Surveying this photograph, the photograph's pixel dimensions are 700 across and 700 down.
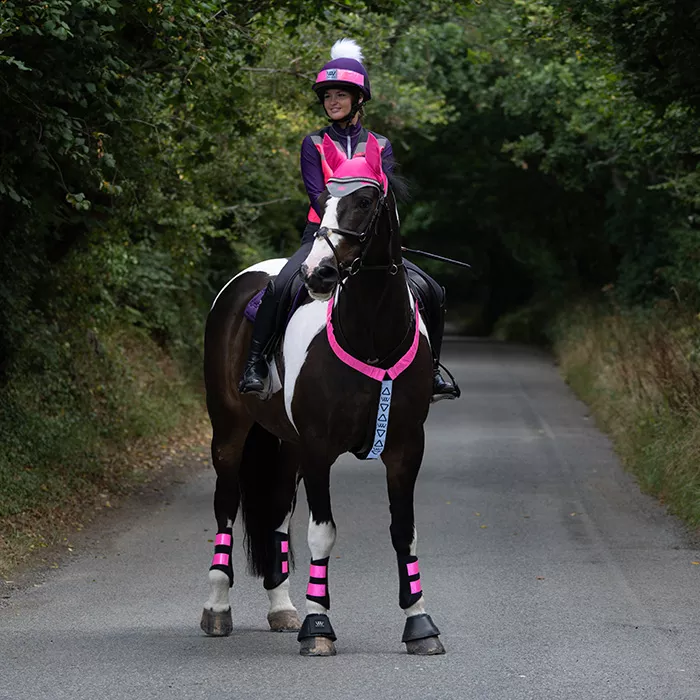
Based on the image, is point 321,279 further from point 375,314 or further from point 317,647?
point 317,647

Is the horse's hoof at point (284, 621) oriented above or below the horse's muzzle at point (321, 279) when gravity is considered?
below

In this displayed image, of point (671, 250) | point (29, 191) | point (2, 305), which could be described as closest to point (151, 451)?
point (2, 305)

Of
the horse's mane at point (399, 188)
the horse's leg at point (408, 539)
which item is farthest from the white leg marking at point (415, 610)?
the horse's mane at point (399, 188)

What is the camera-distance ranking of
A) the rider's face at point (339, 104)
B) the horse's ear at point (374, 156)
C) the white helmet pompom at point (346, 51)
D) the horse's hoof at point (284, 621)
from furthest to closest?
the horse's hoof at point (284, 621) < the white helmet pompom at point (346, 51) < the rider's face at point (339, 104) < the horse's ear at point (374, 156)

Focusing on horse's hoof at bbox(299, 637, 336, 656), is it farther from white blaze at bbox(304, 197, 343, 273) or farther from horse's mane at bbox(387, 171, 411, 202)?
horse's mane at bbox(387, 171, 411, 202)

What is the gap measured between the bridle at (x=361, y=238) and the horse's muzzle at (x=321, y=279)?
0.11 m

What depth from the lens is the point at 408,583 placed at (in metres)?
7.34

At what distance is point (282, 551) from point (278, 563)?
0.41 ft

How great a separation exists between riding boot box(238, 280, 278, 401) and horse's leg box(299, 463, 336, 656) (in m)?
0.82

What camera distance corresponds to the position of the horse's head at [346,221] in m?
6.37

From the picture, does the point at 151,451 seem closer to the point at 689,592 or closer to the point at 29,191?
the point at 29,191

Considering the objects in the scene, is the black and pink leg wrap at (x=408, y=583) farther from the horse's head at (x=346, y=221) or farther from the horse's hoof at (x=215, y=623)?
the horse's head at (x=346, y=221)

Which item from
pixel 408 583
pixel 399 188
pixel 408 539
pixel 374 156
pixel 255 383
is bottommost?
pixel 408 583

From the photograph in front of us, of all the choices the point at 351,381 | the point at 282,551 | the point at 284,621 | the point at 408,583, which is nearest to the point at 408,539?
the point at 408,583
